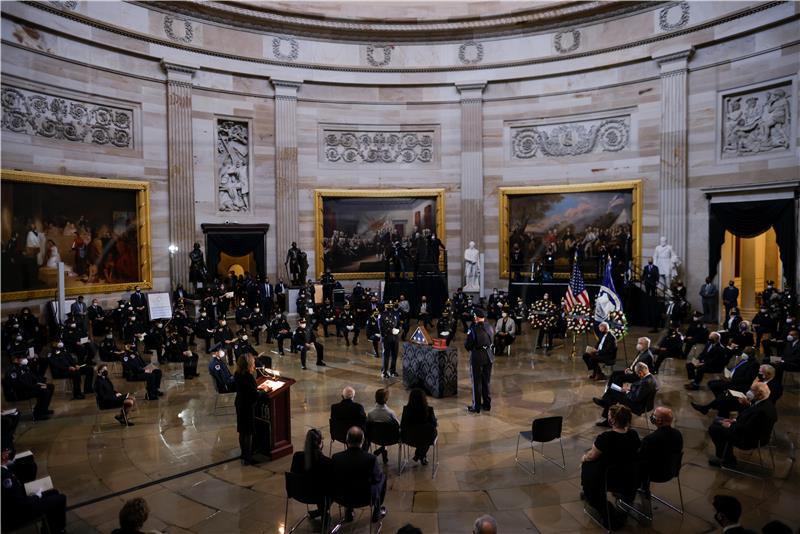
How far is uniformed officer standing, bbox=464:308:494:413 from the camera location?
34.8ft

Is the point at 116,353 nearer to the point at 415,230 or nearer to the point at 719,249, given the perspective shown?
the point at 415,230

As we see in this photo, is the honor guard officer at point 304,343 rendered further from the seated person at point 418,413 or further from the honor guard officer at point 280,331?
the seated person at point 418,413

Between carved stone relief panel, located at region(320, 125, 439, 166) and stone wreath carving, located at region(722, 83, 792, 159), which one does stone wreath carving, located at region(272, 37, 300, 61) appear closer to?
carved stone relief panel, located at region(320, 125, 439, 166)

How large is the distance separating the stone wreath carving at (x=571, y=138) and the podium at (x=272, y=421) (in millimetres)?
19153

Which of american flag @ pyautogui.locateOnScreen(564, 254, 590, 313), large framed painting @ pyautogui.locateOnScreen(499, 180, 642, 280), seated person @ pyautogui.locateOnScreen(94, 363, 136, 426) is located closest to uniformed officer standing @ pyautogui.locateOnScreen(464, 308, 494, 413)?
american flag @ pyautogui.locateOnScreen(564, 254, 590, 313)

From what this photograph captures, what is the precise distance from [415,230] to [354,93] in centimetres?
663

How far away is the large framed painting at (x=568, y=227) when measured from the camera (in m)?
22.9

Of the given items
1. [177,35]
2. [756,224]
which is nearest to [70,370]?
[177,35]

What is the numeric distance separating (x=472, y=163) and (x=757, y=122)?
10692 millimetres

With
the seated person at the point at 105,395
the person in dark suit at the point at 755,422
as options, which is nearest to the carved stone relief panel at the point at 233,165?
the seated person at the point at 105,395

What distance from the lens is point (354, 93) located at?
2592 centimetres

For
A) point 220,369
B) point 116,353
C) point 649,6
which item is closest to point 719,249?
point 649,6

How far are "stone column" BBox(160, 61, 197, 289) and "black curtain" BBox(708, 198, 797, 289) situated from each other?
63.8 ft

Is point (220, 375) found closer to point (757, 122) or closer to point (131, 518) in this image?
point (131, 518)
